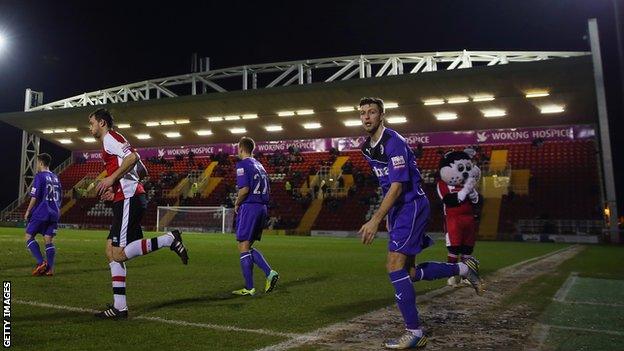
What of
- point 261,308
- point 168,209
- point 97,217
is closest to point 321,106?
point 168,209

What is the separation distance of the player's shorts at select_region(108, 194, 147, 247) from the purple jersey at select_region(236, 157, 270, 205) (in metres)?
1.46

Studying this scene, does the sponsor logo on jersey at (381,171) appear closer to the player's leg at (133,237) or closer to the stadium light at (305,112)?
the player's leg at (133,237)

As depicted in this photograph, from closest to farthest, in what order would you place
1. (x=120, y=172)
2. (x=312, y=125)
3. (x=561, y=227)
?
(x=120, y=172) → (x=561, y=227) → (x=312, y=125)

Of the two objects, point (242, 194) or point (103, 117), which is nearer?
point (103, 117)

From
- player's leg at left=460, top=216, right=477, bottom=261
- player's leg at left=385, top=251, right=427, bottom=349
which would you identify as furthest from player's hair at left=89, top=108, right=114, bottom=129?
player's leg at left=460, top=216, right=477, bottom=261

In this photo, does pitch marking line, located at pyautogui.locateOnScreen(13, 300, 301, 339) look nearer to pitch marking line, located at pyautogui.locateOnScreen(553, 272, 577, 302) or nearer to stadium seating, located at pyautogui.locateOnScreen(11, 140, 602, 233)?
pitch marking line, located at pyautogui.locateOnScreen(553, 272, 577, 302)

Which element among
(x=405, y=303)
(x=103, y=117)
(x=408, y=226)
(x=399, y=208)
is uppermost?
(x=103, y=117)

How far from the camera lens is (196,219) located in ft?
100

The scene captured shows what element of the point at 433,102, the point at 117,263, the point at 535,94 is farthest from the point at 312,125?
the point at 117,263

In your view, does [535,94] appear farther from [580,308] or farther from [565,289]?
[580,308]

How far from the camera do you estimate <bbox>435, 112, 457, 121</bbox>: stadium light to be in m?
29.5

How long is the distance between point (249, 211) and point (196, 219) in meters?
25.1

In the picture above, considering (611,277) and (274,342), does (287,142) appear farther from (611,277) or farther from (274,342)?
(274,342)

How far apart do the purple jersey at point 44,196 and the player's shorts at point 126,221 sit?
403cm
